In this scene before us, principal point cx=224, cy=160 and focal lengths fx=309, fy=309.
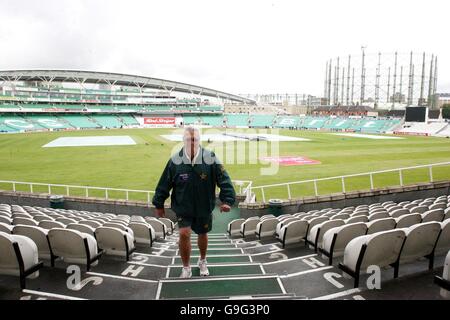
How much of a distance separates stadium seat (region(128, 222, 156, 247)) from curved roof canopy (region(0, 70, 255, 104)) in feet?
336

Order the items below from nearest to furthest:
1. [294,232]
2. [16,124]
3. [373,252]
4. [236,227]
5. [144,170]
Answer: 1. [373,252]
2. [294,232]
3. [236,227]
4. [144,170]
5. [16,124]

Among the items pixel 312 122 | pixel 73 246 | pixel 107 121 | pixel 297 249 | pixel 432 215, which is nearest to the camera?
pixel 73 246

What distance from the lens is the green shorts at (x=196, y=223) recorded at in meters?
3.96

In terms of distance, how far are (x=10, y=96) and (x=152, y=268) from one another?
90496 mm

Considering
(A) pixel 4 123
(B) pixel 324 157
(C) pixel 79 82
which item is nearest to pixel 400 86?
(B) pixel 324 157

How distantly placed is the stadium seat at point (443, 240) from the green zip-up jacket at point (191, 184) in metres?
2.77

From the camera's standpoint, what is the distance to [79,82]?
329 ft

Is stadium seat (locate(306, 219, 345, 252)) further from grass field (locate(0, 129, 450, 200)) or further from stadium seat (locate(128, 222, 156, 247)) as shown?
grass field (locate(0, 129, 450, 200))

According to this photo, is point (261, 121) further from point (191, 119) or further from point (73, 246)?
point (73, 246)

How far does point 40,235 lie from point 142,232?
2.33 m

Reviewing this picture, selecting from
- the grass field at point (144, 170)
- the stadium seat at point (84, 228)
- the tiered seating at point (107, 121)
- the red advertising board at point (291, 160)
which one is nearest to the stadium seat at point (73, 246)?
the stadium seat at point (84, 228)

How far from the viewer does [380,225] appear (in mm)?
4504

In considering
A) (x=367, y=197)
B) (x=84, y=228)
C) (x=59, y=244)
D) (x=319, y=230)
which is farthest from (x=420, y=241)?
(x=367, y=197)

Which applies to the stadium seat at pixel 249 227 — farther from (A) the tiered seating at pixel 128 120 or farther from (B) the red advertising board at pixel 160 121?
(B) the red advertising board at pixel 160 121
